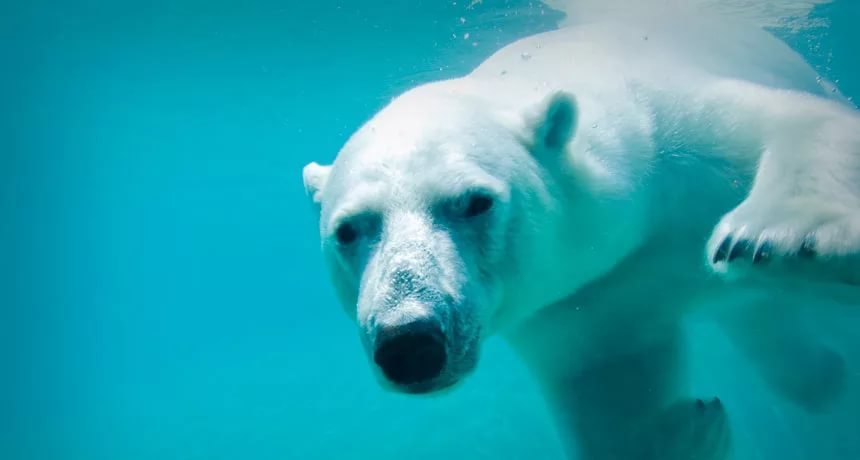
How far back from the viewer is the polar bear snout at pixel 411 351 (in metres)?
1.71

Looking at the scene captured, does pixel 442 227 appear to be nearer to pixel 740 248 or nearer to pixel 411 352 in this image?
pixel 411 352

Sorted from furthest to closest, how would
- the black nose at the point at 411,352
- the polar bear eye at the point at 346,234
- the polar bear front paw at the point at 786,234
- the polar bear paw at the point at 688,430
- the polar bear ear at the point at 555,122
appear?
the polar bear paw at the point at 688,430, the polar bear ear at the point at 555,122, the polar bear eye at the point at 346,234, the polar bear front paw at the point at 786,234, the black nose at the point at 411,352

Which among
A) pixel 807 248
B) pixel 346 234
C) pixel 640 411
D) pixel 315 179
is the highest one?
pixel 315 179

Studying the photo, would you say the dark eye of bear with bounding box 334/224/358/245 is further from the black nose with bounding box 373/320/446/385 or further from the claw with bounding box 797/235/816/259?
the claw with bounding box 797/235/816/259

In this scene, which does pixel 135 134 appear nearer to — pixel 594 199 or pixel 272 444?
pixel 272 444

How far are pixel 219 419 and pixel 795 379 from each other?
12138 mm

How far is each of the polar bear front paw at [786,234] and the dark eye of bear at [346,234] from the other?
1218 millimetres

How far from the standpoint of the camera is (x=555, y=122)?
2436 millimetres

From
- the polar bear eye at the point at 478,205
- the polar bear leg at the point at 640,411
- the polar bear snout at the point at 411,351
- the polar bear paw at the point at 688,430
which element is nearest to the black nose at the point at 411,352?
Answer: the polar bear snout at the point at 411,351

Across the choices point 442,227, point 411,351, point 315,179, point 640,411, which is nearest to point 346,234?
point 442,227

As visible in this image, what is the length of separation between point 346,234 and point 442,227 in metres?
0.36

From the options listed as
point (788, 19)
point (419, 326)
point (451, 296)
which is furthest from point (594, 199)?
point (788, 19)

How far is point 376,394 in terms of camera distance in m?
12.8

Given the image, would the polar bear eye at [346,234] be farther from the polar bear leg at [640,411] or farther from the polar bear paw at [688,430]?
the polar bear paw at [688,430]
